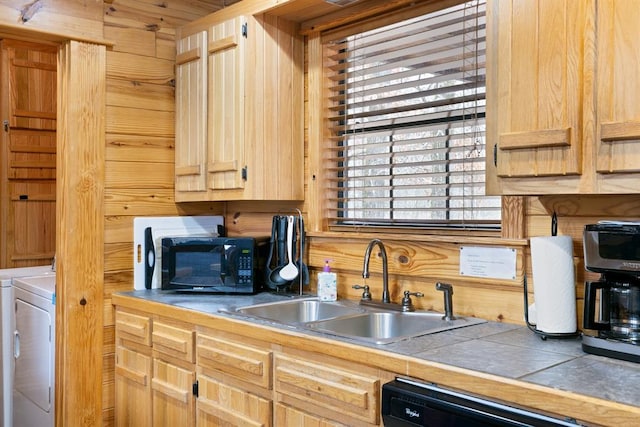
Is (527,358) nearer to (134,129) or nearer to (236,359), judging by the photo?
(236,359)

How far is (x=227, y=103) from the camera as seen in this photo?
111 inches

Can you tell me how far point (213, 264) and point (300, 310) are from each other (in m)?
0.46

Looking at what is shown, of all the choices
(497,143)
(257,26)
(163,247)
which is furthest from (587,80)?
(163,247)

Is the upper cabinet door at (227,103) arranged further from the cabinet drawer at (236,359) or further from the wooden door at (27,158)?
the wooden door at (27,158)

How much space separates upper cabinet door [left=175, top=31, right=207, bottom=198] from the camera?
297cm

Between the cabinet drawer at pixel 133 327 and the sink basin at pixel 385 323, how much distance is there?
0.86 metres

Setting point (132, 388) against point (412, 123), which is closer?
point (412, 123)

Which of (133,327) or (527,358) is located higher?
(527,358)

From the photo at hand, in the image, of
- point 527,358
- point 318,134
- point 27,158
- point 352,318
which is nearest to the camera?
point 527,358

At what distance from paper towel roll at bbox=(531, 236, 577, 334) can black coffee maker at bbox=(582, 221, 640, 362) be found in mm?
100

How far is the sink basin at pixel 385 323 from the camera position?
226cm

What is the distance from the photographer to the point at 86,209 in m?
2.90

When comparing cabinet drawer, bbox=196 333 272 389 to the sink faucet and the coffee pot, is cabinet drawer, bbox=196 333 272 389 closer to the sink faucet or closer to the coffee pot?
the sink faucet

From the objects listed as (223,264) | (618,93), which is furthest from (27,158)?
(618,93)
